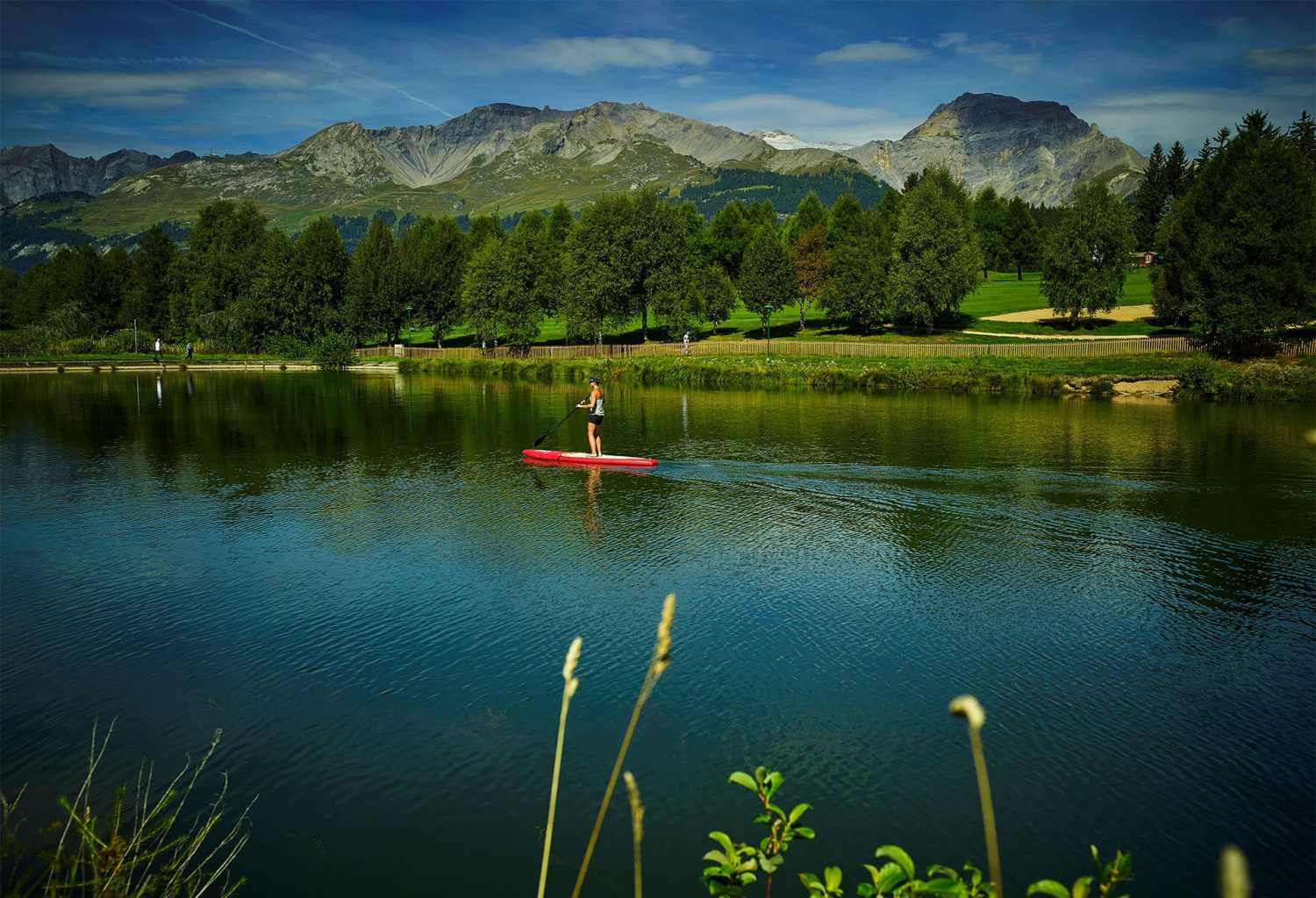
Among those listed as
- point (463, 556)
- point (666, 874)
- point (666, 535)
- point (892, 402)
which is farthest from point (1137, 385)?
point (666, 874)

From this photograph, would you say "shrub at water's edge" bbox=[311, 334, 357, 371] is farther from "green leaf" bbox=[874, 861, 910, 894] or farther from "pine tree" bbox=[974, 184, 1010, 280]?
"green leaf" bbox=[874, 861, 910, 894]

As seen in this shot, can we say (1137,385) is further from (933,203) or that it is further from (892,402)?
(933,203)

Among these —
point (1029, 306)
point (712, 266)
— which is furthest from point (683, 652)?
point (712, 266)

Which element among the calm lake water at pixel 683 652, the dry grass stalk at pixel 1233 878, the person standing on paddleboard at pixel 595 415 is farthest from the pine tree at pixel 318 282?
the dry grass stalk at pixel 1233 878

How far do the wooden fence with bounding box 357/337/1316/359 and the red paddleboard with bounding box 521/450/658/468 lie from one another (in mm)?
45723

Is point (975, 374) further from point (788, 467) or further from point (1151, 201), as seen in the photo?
point (1151, 201)

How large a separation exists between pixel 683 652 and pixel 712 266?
330ft

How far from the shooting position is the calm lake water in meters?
11.5

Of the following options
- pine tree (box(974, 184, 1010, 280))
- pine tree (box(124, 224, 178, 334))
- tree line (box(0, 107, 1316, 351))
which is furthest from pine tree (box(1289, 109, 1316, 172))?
pine tree (box(124, 224, 178, 334))

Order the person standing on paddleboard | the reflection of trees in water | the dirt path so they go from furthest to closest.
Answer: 1. the dirt path
2. the person standing on paddleboard
3. the reflection of trees in water

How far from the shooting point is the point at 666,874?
10.6m

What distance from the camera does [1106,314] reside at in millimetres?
88375

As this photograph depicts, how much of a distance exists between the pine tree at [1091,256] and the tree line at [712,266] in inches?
7.0

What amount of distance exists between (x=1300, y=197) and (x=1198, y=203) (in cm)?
967
